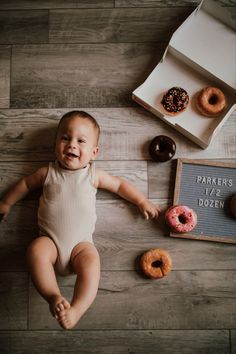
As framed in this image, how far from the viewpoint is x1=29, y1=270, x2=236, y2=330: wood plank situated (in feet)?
4.41

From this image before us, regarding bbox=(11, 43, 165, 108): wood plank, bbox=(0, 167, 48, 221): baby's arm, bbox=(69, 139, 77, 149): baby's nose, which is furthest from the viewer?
bbox=(11, 43, 165, 108): wood plank

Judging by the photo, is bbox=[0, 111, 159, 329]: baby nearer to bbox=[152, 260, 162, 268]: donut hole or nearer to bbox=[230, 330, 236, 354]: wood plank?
bbox=[152, 260, 162, 268]: donut hole

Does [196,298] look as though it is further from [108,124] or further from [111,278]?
[108,124]

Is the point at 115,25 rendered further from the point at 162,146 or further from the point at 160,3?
the point at 162,146

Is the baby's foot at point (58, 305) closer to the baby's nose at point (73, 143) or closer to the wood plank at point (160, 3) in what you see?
the baby's nose at point (73, 143)

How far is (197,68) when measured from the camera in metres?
1.45

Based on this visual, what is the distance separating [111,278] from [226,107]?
29.9 inches

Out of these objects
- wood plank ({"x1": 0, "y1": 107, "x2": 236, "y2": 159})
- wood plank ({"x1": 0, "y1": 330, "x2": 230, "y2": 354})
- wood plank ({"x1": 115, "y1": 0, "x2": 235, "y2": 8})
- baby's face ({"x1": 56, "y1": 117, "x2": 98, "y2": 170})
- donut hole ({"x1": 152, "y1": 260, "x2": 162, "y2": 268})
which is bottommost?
wood plank ({"x1": 0, "y1": 330, "x2": 230, "y2": 354})

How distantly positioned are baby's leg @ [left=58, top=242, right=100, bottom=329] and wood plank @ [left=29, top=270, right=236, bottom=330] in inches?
6.3

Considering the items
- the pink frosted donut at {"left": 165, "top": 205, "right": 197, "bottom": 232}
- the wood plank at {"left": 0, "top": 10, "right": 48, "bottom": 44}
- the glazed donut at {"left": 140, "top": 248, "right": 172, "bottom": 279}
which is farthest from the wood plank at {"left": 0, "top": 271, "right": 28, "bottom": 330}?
the wood plank at {"left": 0, "top": 10, "right": 48, "bottom": 44}

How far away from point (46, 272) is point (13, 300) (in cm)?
27

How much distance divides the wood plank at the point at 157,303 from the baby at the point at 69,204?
0.17 meters

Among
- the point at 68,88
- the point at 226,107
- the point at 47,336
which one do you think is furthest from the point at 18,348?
the point at 226,107

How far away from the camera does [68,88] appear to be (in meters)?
1.48
